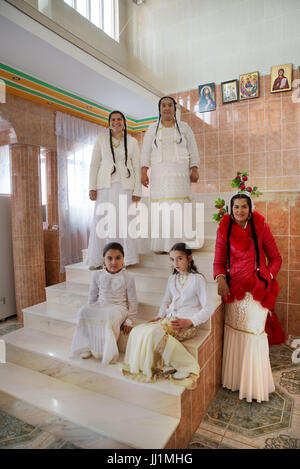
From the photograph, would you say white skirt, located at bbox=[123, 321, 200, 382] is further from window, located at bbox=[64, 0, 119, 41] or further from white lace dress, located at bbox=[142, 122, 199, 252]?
window, located at bbox=[64, 0, 119, 41]

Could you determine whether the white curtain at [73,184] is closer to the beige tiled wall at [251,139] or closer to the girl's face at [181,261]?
the beige tiled wall at [251,139]

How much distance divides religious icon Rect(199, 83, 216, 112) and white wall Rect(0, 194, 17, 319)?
11.3 feet

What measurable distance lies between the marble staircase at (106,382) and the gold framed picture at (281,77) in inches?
120

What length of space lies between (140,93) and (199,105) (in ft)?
3.49

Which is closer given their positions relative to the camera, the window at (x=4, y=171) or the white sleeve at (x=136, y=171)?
the white sleeve at (x=136, y=171)

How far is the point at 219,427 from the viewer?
6.73 feet

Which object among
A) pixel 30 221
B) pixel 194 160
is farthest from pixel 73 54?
pixel 30 221

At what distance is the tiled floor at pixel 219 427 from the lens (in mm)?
1882

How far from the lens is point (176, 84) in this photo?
17.5 ft

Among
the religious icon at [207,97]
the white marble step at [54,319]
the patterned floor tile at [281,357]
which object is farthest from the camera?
the religious icon at [207,97]

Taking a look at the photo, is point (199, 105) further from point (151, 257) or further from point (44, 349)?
point (44, 349)

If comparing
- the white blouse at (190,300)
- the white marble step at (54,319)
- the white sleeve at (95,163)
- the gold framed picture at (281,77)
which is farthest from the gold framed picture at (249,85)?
the white marble step at (54,319)

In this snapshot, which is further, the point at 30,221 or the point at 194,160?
the point at 30,221

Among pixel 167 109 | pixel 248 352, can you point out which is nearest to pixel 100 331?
pixel 248 352
